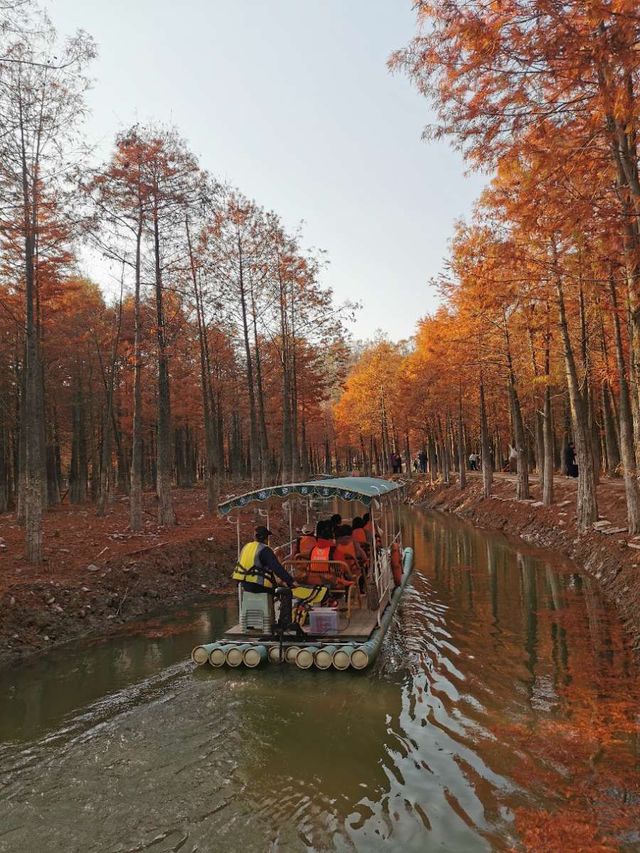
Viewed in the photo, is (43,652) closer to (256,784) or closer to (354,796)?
(256,784)

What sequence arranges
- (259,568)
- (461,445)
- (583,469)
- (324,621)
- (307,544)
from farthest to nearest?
1. (461,445)
2. (583,469)
3. (307,544)
4. (324,621)
5. (259,568)

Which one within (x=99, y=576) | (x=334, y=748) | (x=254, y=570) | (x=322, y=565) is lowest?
(x=334, y=748)

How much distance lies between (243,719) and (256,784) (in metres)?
1.69

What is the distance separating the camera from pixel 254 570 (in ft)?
33.0

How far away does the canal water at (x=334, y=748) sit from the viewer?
5125 mm

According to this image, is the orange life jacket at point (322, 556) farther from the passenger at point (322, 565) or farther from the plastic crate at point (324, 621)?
the plastic crate at point (324, 621)

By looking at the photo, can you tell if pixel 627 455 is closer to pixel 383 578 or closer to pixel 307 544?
pixel 383 578

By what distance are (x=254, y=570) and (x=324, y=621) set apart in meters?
1.59

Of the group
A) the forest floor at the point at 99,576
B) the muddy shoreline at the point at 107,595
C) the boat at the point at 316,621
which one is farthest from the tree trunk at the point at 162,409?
the boat at the point at 316,621

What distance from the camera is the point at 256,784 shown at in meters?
5.88

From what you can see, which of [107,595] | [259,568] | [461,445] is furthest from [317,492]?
[461,445]

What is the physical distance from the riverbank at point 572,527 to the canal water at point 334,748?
5.38 feet

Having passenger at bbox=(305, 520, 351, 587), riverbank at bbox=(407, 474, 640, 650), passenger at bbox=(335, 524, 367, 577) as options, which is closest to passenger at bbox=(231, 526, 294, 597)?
passenger at bbox=(305, 520, 351, 587)

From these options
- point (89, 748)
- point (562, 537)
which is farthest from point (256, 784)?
point (562, 537)
